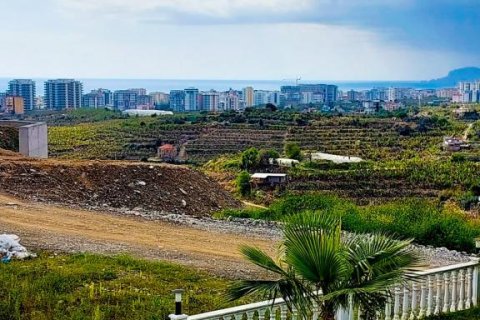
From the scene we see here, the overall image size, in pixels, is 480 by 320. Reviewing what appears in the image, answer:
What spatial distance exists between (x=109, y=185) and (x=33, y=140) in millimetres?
6845

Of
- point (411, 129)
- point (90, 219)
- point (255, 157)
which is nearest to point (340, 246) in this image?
point (90, 219)

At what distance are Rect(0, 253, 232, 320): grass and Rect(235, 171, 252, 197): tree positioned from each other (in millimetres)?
23053

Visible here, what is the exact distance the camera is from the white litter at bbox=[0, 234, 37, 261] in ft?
27.9

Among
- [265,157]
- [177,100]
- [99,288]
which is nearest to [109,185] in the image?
[99,288]

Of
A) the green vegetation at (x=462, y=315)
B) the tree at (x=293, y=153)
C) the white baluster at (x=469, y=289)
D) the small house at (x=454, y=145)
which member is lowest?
the tree at (x=293, y=153)

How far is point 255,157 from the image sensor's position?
41812 mm

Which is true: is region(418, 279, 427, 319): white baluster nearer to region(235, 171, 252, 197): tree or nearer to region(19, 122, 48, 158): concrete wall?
region(19, 122, 48, 158): concrete wall

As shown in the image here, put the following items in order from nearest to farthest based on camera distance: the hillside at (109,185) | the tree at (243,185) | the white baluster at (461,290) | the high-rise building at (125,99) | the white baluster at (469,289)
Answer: the white baluster at (461,290), the white baluster at (469,289), the hillside at (109,185), the tree at (243,185), the high-rise building at (125,99)

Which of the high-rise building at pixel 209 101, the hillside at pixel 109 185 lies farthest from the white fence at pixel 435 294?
the high-rise building at pixel 209 101

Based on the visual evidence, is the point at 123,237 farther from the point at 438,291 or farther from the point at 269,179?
the point at 269,179

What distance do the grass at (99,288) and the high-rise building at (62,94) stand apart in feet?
432

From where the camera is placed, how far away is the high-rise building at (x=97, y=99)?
151000 millimetres

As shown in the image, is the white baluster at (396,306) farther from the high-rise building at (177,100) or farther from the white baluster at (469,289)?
the high-rise building at (177,100)

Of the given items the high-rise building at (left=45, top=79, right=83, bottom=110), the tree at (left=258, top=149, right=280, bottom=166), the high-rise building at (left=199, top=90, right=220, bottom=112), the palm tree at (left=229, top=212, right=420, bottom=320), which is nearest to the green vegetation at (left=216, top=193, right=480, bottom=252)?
the palm tree at (left=229, top=212, right=420, bottom=320)
